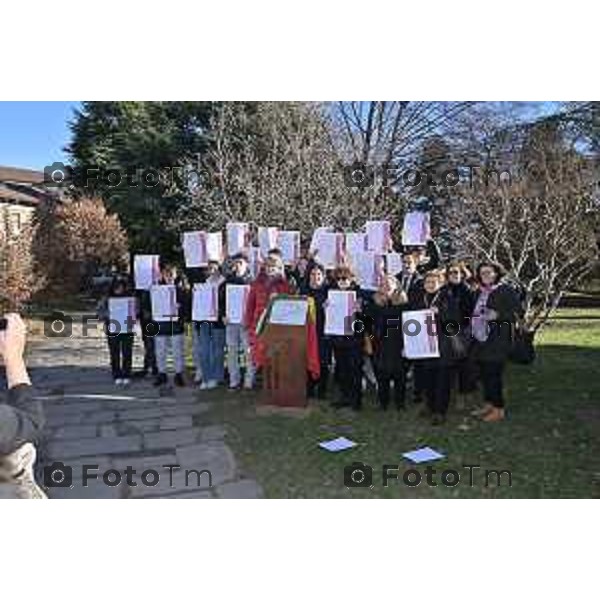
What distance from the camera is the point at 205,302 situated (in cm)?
844

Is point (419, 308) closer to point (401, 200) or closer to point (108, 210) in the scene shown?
point (401, 200)

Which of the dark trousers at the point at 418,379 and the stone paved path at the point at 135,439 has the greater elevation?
the dark trousers at the point at 418,379

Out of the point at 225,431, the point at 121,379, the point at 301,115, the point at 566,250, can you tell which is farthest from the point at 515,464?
the point at 301,115

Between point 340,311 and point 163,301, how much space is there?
2.31 metres

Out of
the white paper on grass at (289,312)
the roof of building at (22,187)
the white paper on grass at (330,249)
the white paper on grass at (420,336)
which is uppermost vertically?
the roof of building at (22,187)

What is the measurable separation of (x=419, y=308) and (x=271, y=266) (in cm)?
190

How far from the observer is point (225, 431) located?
7062mm

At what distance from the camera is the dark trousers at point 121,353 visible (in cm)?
909

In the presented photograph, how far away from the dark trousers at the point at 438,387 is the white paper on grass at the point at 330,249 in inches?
76.0

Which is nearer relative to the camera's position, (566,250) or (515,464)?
(515,464)

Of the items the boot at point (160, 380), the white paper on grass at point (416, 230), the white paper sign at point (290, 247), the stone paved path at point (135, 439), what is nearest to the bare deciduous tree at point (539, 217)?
the white paper on grass at point (416, 230)

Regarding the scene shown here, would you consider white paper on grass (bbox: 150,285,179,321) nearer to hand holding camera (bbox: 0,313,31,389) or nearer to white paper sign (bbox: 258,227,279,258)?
white paper sign (bbox: 258,227,279,258)

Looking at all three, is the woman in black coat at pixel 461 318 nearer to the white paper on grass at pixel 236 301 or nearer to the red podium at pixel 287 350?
the red podium at pixel 287 350

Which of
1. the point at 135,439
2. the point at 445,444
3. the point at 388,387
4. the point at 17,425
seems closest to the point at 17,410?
the point at 17,425
